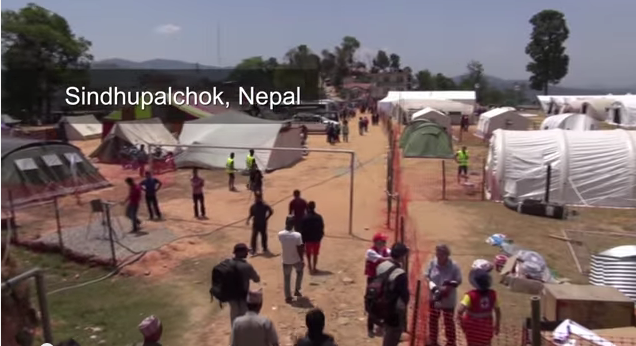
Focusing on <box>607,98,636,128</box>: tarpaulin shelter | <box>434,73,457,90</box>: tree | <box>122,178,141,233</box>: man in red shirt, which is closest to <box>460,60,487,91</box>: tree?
<box>434,73,457,90</box>: tree

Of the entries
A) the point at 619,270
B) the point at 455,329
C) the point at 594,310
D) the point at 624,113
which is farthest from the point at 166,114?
the point at 624,113

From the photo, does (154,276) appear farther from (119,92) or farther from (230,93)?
(230,93)

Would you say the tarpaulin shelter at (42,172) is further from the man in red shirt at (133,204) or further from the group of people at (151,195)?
the man in red shirt at (133,204)

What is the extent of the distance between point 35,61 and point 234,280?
5580 cm

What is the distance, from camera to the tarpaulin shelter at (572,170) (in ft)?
57.3

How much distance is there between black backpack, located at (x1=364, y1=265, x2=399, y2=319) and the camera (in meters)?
6.54

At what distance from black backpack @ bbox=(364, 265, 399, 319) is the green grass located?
3.50 m

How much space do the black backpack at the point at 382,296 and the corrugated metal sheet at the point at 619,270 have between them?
16.5ft

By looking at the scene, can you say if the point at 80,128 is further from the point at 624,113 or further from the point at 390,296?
the point at 624,113

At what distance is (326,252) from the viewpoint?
42.3ft

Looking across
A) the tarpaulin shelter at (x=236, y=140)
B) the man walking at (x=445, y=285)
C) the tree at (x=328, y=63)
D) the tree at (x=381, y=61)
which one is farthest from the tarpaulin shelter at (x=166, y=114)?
the tree at (x=381, y=61)

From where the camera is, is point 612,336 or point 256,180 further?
point 256,180

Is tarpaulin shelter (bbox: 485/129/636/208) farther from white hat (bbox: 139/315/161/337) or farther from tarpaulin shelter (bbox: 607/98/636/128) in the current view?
tarpaulin shelter (bbox: 607/98/636/128)

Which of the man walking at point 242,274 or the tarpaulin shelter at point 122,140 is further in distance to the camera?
the tarpaulin shelter at point 122,140
